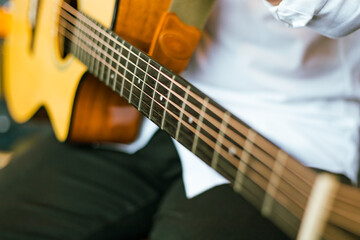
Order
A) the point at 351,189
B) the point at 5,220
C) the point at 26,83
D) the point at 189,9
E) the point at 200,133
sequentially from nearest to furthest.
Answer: the point at 351,189
the point at 200,133
the point at 189,9
the point at 5,220
the point at 26,83

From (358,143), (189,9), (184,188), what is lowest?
(184,188)

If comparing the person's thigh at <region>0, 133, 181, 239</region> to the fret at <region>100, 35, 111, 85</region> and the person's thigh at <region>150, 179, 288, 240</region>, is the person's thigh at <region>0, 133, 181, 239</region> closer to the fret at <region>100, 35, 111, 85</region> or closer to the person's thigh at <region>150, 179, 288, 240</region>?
the person's thigh at <region>150, 179, 288, 240</region>

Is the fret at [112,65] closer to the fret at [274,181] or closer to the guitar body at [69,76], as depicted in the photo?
the guitar body at [69,76]

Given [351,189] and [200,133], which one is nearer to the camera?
[351,189]

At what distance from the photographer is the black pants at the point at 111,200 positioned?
0.58 meters

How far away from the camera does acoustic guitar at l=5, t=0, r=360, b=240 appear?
324mm

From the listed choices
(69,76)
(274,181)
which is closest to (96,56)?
(69,76)

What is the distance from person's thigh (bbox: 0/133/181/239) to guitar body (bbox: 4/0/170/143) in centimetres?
5

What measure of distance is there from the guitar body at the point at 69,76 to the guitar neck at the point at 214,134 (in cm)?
5

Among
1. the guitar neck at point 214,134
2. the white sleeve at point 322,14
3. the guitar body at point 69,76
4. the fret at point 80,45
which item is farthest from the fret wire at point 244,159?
the fret at point 80,45

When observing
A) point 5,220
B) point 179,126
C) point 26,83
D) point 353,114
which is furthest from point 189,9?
point 26,83

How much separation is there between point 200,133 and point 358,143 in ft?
1.00

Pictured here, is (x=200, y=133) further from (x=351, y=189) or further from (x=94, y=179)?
(x=94, y=179)

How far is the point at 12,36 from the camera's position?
102 centimetres
